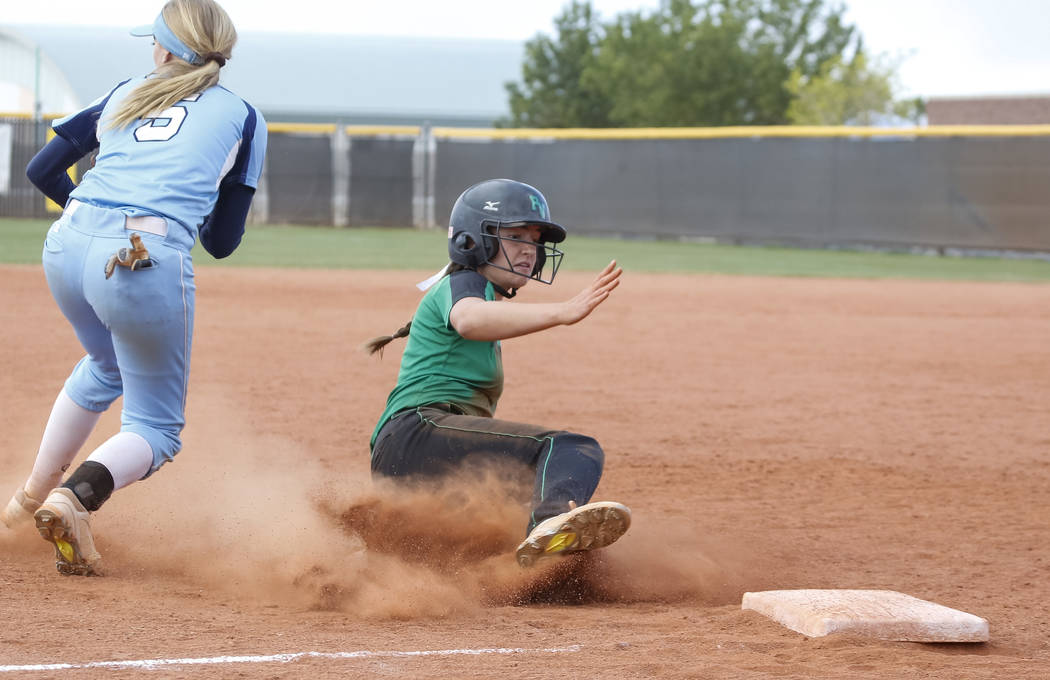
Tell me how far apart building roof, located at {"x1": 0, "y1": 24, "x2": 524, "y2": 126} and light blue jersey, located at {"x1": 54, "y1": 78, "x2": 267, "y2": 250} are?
4761 centimetres

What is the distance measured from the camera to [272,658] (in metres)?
2.83

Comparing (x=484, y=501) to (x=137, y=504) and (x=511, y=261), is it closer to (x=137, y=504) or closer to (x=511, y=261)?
(x=511, y=261)

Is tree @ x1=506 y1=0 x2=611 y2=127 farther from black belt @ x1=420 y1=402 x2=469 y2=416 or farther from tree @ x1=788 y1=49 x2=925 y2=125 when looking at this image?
black belt @ x1=420 y1=402 x2=469 y2=416

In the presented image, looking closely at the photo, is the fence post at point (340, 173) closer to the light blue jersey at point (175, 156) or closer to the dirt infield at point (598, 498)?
the dirt infield at point (598, 498)

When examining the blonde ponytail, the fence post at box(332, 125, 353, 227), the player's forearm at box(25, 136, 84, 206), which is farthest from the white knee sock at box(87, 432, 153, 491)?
the fence post at box(332, 125, 353, 227)

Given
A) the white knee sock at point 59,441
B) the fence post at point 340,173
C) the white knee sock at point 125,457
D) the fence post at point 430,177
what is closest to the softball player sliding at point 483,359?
the white knee sock at point 125,457

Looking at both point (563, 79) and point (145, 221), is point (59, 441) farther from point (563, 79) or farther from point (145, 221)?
→ point (563, 79)

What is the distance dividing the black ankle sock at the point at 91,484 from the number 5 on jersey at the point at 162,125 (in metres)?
0.96

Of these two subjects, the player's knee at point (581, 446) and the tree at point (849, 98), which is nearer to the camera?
the player's knee at point (581, 446)

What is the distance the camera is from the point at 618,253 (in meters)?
21.2

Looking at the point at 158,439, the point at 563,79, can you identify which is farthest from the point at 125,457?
the point at 563,79

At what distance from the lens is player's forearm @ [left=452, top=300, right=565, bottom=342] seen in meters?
3.48

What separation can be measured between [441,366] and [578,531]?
0.92 metres

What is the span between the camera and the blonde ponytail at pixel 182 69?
364 centimetres
